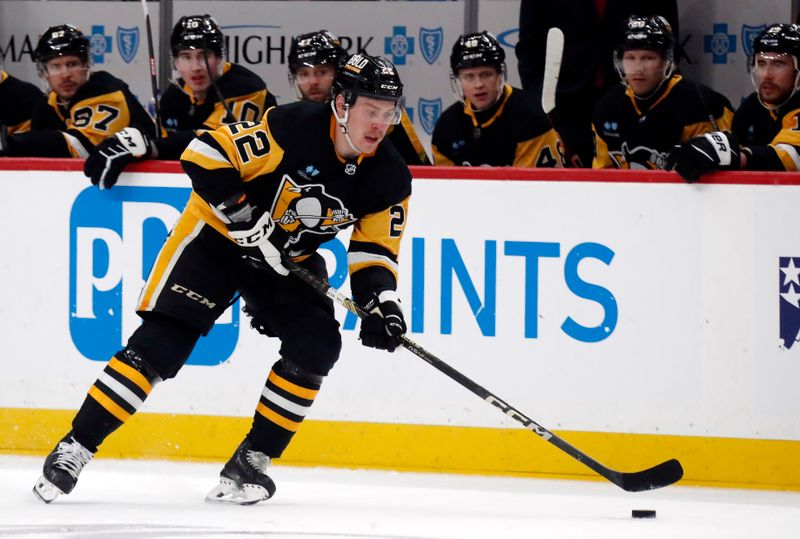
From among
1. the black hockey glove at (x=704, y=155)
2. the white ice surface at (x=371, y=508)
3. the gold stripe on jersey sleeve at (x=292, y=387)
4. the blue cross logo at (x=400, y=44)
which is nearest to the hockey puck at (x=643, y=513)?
the white ice surface at (x=371, y=508)

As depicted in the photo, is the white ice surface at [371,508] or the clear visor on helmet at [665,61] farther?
the clear visor on helmet at [665,61]

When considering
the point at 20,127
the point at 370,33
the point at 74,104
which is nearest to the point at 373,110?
the point at 74,104

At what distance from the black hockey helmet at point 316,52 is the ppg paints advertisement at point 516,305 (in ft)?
2.37

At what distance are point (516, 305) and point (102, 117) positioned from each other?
1649 mm

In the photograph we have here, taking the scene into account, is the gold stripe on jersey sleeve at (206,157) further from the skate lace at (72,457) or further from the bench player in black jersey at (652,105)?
the bench player in black jersey at (652,105)

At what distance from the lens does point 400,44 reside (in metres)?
5.75

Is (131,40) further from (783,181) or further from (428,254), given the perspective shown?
(783,181)

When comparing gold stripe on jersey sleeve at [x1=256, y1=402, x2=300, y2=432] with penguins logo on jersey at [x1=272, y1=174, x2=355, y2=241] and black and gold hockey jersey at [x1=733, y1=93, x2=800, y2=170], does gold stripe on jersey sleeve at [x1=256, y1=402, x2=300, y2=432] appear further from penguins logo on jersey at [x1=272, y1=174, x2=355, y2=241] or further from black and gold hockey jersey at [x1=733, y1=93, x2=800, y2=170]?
black and gold hockey jersey at [x1=733, y1=93, x2=800, y2=170]

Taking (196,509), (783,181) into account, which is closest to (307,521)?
(196,509)

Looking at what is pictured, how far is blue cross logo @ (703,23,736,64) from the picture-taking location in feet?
18.0

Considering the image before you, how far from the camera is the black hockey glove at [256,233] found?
334 cm

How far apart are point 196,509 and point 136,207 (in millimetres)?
1115

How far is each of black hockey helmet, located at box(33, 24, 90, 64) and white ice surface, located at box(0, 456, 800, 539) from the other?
1.43 meters

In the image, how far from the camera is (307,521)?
11.2 feet
